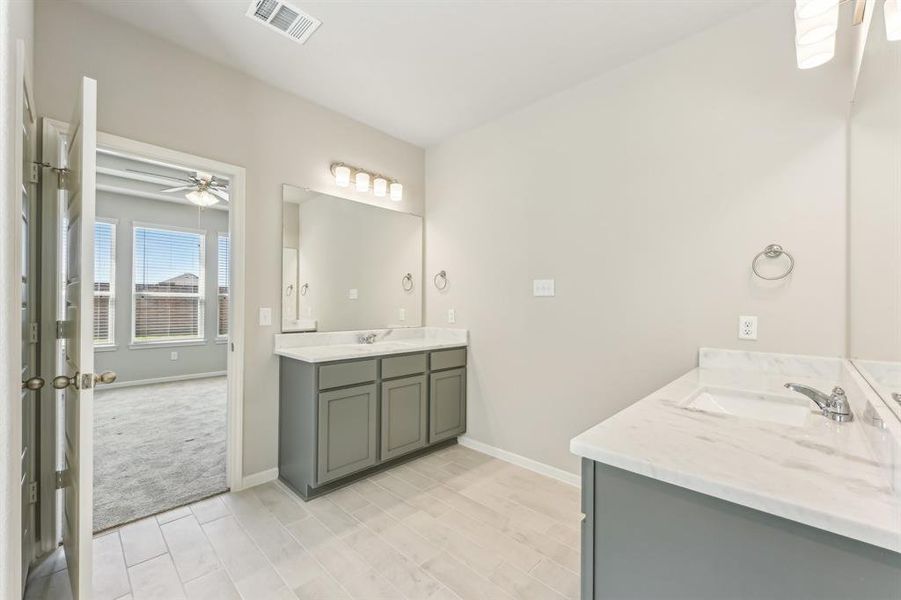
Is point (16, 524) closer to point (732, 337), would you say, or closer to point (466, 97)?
point (732, 337)

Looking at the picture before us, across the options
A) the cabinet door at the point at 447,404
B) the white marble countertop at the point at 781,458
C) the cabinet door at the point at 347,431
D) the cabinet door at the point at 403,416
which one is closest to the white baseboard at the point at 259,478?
the cabinet door at the point at 347,431

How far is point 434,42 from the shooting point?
220 cm

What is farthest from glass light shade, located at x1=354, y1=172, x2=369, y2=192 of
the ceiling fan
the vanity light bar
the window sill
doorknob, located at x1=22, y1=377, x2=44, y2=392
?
the window sill

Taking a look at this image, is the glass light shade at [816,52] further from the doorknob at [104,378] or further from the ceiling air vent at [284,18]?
the doorknob at [104,378]

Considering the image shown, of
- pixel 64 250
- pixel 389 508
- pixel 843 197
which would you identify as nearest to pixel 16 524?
pixel 64 250

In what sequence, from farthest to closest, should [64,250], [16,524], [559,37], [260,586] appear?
1. [559,37]
2. [64,250]
3. [260,586]
4. [16,524]

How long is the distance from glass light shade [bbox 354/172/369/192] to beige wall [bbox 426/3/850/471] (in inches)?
29.9

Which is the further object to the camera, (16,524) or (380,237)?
(380,237)

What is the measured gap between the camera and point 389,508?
229cm

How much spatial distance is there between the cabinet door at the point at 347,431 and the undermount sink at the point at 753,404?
1.93 meters

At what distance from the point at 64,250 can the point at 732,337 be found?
3347 millimetres

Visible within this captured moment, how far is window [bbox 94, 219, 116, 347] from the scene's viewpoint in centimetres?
521

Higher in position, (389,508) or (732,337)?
(732,337)

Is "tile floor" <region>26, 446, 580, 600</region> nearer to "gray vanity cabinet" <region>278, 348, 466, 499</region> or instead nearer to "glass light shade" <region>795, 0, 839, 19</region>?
"gray vanity cabinet" <region>278, 348, 466, 499</region>
